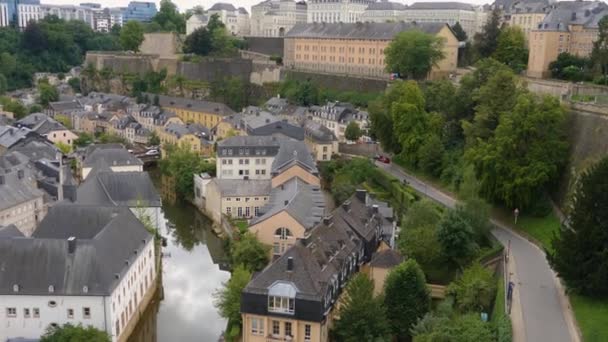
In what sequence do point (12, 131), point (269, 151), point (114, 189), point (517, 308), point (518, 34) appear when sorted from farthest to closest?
point (518, 34), point (12, 131), point (269, 151), point (114, 189), point (517, 308)

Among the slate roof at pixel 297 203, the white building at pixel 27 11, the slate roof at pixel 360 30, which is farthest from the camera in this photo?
the white building at pixel 27 11

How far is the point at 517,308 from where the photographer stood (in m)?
18.2

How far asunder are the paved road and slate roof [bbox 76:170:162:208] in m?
16.5

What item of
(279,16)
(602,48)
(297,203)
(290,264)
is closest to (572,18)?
(602,48)

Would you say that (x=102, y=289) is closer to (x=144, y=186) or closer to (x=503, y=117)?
(x=144, y=186)

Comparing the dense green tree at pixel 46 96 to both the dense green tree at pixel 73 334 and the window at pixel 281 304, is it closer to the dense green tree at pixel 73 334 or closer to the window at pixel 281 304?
the dense green tree at pixel 73 334

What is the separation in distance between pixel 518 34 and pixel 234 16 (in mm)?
60947

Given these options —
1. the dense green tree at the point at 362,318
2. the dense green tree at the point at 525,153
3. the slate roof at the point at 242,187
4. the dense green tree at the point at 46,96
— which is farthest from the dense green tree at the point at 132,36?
the dense green tree at the point at 362,318

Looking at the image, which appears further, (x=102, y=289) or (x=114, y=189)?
(x=114, y=189)

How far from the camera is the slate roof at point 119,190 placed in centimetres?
2958

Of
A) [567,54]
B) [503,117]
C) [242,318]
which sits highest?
[567,54]

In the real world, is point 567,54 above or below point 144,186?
above

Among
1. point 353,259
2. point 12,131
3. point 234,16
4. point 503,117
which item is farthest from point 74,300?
point 234,16

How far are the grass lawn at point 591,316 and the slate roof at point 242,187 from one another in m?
18.8
